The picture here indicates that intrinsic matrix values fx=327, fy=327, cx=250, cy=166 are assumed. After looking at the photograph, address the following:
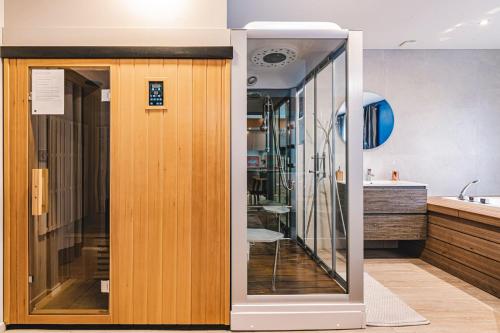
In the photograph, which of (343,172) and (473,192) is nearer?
(343,172)

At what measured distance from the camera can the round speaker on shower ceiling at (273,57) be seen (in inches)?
94.9

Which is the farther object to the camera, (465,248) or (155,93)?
(465,248)

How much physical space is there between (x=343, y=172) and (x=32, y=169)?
2.25 m

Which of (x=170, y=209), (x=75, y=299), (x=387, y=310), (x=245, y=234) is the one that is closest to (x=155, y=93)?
Result: (x=170, y=209)

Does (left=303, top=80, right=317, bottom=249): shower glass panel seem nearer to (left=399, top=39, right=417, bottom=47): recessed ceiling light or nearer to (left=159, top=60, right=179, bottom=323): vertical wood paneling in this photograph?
(left=159, top=60, right=179, bottom=323): vertical wood paneling

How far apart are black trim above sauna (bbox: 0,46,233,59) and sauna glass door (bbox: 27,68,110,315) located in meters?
0.11

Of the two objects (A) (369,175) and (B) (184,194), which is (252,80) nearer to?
(B) (184,194)

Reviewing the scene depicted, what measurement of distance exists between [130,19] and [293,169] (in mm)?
1640

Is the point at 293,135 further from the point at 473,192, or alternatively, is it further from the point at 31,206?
the point at 473,192

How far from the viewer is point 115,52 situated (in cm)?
225

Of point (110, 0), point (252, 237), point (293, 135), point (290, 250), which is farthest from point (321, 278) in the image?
point (110, 0)

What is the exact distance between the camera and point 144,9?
2.33m

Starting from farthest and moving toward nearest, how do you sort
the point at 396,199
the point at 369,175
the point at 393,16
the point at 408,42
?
the point at 369,175, the point at 408,42, the point at 396,199, the point at 393,16

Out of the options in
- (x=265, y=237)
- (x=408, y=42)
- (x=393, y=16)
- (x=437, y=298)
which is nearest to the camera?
(x=265, y=237)
